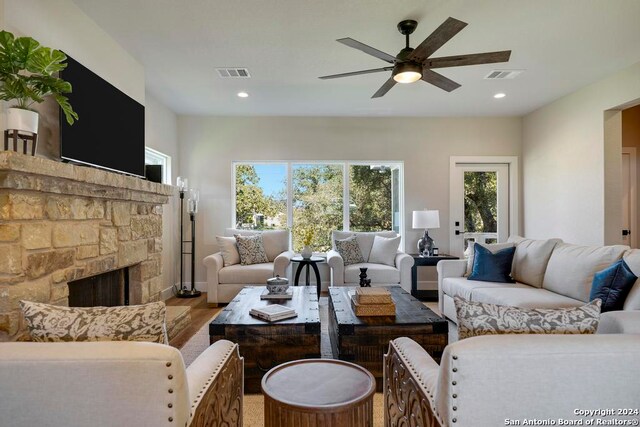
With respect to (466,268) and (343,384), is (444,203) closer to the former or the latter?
→ (466,268)

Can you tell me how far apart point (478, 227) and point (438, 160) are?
1224 millimetres

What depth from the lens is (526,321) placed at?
3.92 ft

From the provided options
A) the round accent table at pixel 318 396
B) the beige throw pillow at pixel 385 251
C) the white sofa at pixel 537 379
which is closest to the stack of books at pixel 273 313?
the round accent table at pixel 318 396

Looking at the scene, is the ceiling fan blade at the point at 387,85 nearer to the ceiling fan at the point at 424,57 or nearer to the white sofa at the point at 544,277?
the ceiling fan at the point at 424,57

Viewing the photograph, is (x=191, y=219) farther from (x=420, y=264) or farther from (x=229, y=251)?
(x=420, y=264)

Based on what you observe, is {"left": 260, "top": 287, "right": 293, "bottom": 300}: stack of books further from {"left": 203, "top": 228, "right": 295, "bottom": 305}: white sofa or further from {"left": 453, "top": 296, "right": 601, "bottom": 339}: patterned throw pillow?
{"left": 453, "top": 296, "right": 601, "bottom": 339}: patterned throw pillow

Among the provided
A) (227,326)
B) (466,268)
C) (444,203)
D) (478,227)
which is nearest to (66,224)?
(227,326)

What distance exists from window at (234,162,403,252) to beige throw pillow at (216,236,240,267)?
27.7 inches

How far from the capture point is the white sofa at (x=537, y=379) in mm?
947

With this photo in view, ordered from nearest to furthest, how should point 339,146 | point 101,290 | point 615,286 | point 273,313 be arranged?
1. point 615,286
2. point 273,313
3. point 101,290
4. point 339,146

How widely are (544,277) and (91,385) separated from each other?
344cm

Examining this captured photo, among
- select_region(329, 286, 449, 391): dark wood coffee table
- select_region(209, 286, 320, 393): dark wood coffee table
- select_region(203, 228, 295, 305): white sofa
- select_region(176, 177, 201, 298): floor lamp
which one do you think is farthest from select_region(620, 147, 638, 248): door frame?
select_region(176, 177, 201, 298): floor lamp

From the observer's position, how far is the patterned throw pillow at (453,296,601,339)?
1182 millimetres

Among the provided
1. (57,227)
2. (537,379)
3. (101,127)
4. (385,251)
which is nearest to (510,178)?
(385,251)
